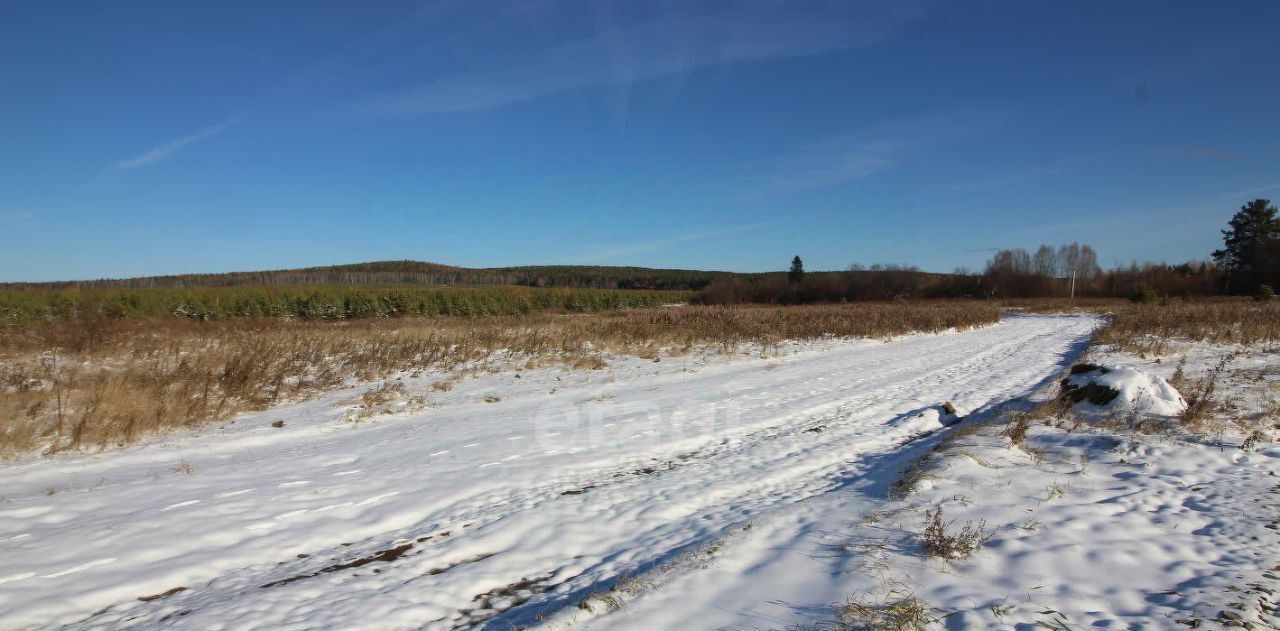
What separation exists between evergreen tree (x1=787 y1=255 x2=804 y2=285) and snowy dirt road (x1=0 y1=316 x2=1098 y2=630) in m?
71.5

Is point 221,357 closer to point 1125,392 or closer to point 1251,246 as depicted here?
point 1125,392

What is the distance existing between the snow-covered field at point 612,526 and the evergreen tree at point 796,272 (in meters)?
74.4

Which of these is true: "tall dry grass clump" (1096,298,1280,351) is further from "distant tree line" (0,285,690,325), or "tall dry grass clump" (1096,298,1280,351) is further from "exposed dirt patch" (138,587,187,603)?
"distant tree line" (0,285,690,325)

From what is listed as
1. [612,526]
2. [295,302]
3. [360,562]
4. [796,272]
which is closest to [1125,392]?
[612,526]

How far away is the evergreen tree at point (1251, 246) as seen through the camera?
185ft

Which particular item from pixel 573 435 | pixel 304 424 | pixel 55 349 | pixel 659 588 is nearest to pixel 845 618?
pixel 659 588

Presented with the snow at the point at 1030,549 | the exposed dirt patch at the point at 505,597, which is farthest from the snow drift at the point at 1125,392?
the exposed dirt patch at the point at 505,597

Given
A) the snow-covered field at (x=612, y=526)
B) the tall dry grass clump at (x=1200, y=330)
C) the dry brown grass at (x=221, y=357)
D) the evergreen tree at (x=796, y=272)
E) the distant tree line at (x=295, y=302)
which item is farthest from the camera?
the evergreen tree at (x=796, y=272)

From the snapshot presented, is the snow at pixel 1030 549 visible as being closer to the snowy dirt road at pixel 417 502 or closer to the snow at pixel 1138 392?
the snowy dirt road at pixel 417 502

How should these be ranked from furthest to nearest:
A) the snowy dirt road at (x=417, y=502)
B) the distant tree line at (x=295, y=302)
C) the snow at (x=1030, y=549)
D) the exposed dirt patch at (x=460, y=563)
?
the distant tree line at (x=295, y=302) < the exposed dirt patch at (x=460, y=563) < the snowy dirt road at (x=417, y=502) < the snow at (x=1030, y=549)

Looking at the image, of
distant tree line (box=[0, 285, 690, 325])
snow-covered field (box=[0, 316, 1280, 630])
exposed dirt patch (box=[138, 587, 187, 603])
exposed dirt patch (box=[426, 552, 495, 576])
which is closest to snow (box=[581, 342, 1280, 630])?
snow-covered field (box=[0, 316, 1280, 630])

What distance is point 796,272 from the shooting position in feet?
272

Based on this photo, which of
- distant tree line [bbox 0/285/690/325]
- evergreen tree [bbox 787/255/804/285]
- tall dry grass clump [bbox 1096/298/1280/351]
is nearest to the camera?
tall dry grass clump [bbox 1096/298/1280/351]

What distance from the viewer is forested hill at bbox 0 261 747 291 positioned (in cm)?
8550
